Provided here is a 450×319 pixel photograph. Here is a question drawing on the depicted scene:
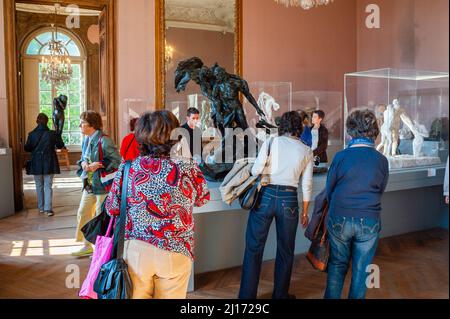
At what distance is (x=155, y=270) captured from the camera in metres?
2.39

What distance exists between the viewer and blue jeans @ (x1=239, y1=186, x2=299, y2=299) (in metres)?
3.66

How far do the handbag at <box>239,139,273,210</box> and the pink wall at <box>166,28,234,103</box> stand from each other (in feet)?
17.9

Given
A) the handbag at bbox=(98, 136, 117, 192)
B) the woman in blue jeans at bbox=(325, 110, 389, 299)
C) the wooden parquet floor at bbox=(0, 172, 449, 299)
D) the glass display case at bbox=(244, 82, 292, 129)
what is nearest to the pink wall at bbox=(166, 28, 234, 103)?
the glass display case at bbox=(244, 82, 292, 129)

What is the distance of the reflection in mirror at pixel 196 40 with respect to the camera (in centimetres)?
897

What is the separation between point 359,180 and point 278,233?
2.96 ft

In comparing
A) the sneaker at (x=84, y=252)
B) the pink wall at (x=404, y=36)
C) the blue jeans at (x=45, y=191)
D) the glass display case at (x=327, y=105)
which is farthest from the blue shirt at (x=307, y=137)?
the blue jeans at (x=45, y=191)

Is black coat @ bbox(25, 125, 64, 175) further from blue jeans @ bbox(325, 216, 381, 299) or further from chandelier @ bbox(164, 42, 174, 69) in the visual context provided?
blue jeans @ bbox(325, 216, 381, 299)

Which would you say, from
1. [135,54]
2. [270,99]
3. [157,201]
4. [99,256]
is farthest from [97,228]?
[270,99]

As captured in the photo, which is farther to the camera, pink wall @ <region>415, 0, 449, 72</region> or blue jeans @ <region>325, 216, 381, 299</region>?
pink wall @ <region>415, 0, 449, 72</region>

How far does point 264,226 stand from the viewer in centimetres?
371

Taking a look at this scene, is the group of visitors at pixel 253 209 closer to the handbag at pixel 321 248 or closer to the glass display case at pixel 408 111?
the handbag at pixel 321 248

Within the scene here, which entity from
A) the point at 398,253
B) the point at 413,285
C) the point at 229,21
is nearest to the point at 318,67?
the point at 229,21

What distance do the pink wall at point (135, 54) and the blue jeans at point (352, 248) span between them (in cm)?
617

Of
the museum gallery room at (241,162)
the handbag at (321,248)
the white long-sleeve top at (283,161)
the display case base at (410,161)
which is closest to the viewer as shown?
the museum gallery room at (241,162)
